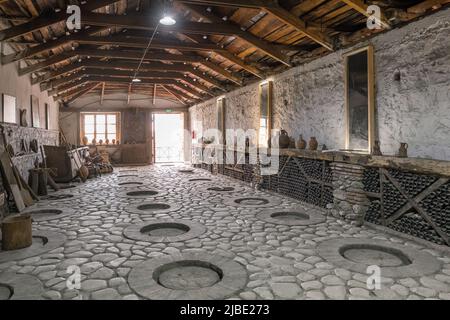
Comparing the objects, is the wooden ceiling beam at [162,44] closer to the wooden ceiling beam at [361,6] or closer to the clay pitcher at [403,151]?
the wooden ceiling beam at [361,6]

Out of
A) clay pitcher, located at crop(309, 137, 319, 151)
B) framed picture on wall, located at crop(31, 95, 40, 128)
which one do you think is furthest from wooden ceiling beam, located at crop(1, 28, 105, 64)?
clay pitcher, located at crop(309, 137, 319, 151)

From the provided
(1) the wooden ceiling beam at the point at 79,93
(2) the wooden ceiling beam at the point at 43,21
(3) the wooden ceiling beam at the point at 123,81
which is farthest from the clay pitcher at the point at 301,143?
(1) the wooden ceiling beam at the point at 79,93

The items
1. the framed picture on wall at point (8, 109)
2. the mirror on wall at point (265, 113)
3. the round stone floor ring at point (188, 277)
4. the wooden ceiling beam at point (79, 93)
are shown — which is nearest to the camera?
the round stone floor ring at point (188, 277)

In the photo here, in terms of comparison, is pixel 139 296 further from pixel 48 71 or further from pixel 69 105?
pixel 69 105

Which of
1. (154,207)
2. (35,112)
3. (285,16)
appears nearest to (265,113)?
(285,16)

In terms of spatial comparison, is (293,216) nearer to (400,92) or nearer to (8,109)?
(400,92)

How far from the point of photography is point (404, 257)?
4.50 meters

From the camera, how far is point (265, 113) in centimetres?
1047

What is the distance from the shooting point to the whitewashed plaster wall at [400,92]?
5.00 m

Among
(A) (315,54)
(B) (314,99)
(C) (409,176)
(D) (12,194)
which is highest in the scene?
(A) (315,54)

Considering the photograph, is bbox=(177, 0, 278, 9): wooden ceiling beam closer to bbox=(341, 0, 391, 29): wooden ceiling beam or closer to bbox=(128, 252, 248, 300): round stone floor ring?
bbox=(341, 0, 391, 29): wooden ceiling beam

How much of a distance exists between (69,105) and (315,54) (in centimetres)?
1563

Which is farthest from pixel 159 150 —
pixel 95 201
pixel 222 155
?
pixel 95 201

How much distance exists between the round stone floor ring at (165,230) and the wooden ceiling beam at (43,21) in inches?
186
